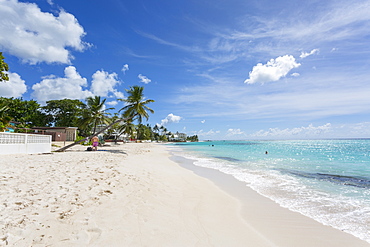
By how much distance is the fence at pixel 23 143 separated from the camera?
10133 mm

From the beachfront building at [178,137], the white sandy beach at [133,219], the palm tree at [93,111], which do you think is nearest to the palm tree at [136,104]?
the palm tree at [93,111]

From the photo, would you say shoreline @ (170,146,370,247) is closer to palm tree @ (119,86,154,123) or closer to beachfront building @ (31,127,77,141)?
palm tree @ (119,86,154,123)

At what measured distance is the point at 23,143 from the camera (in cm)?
1129

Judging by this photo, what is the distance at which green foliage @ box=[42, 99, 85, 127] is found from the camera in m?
39.5

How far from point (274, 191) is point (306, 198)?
3.36 ft

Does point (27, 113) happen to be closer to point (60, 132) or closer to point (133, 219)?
point (60, 132)

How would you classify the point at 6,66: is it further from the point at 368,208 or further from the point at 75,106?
the point at 75,106

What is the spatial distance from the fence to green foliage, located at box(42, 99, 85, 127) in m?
29.0

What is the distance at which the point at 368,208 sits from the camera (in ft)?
16.8

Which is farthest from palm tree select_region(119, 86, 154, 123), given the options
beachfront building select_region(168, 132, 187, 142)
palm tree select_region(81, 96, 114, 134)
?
beachfront building select_region(168, 132, 187, 142)

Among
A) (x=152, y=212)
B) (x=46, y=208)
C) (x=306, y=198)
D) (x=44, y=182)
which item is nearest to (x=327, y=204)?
(x=306, y=198)

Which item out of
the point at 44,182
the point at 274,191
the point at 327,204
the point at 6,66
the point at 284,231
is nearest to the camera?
the point at 284,231

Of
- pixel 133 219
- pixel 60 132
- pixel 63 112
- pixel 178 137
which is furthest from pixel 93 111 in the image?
pixel 178 137

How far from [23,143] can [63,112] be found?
33376 millimetres
